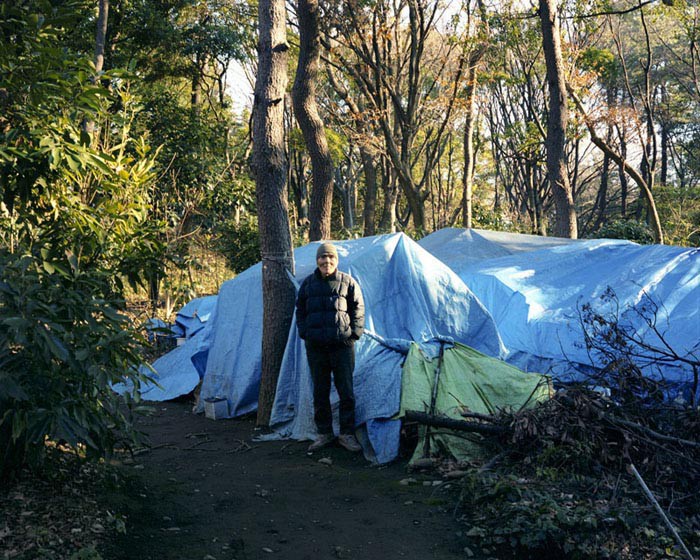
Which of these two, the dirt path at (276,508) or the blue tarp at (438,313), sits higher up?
the blue tarp at (438,313)

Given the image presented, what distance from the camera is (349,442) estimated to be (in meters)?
6.28

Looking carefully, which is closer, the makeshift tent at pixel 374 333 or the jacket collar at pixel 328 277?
the makeshift tent at pixel 374 333

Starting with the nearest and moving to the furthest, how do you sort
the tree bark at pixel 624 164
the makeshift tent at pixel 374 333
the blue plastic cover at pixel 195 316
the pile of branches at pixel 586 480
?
1. the pile of branches at pixel 586 480
2. the makeshift tent at pixel 374 333
3. the blue plastic cover at pixel 195 316
4. the tree bark at pixel 624 164

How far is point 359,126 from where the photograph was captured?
1994cm

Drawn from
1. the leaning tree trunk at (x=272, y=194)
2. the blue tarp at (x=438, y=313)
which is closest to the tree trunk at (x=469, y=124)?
the blue tarp at (x=438, y=313)

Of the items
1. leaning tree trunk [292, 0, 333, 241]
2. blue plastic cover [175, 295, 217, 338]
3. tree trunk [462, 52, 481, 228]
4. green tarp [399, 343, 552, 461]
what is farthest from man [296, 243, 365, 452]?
tree trunk [462, 52, 481, 228]

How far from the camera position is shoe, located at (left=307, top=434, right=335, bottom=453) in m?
6.37

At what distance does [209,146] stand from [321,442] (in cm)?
1128

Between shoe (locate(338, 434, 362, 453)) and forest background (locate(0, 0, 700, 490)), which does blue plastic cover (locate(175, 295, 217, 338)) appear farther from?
shoe (locate(338, 434, 362, 453))

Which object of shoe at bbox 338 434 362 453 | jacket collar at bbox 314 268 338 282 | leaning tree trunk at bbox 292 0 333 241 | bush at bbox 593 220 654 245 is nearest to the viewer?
shoe at bbox 338 434 362 453

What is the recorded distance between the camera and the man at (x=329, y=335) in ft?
20.7

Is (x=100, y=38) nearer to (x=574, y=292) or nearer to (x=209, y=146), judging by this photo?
(x=209, y=146)

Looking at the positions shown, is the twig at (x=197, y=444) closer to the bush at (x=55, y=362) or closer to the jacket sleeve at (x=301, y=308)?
the jacket sleeve at (x=301, y=308)

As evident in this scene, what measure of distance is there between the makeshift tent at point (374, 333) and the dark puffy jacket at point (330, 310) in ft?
1.63
